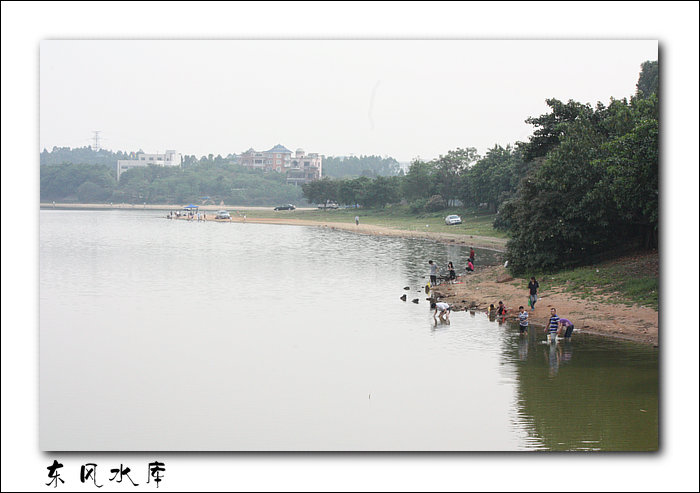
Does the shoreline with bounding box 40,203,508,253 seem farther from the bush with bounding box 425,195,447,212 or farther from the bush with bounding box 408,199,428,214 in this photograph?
the bush with bounding box 425,195,447,212

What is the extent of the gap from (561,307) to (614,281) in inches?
125

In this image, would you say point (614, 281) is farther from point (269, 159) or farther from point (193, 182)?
point (269, 159)

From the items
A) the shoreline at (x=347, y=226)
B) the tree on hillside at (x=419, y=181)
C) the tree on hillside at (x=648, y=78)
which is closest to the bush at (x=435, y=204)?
the tree on hillside at (x=419, y=181)

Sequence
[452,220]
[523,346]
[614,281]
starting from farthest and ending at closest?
[452,220]
[614,281]
[523,346]

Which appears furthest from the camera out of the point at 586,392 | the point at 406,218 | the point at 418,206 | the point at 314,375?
the point at 418,206

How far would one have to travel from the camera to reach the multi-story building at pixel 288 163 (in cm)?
16712

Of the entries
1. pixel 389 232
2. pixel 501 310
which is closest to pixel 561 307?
pixel 501 310

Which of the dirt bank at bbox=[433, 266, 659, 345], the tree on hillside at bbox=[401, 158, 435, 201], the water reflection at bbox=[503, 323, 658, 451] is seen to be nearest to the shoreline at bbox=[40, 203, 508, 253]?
the tree on hillside at bbox=[401, 158, 435, 201]

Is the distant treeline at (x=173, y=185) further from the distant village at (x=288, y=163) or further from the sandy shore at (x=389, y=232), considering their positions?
the sandy shore at (x=389, y=232)

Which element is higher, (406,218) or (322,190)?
(322,190)

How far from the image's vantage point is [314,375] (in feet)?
80.8

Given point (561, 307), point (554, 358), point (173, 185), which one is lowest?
point (554, 358)

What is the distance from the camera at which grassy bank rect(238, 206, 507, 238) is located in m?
87.4

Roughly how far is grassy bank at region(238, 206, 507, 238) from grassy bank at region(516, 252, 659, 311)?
36.1 metres
